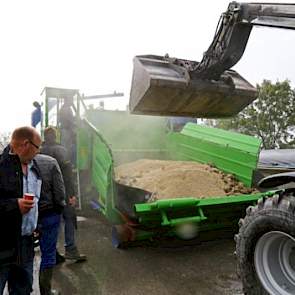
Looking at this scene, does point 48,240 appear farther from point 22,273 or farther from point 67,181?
point 67,181

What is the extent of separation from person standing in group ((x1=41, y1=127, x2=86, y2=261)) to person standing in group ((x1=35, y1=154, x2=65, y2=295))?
883 millimetres

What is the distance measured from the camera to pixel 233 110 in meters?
4.84

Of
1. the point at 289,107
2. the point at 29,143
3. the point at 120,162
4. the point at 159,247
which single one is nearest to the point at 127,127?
the point at 120,162

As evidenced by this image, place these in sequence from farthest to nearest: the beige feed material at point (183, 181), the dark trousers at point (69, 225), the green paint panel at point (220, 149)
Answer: the green paint panel at point (220, 149)
the beige feed material at point (183, 181)
the dark trousers at point (69, 225)

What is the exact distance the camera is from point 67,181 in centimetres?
430

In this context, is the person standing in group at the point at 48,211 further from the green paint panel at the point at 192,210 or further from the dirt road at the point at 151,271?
the green paint panel at the point at 192,210

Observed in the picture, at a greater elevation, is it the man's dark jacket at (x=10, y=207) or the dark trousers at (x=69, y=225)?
the man's dark jacket at (x=10, y=207)

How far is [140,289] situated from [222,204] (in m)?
1.39

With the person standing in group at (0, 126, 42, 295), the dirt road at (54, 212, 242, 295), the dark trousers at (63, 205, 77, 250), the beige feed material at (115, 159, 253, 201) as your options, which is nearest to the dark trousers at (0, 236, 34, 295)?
the person standing in group at (0, 126, 42, 295)

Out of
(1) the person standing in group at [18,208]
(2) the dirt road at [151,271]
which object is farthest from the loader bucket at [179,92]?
(1) the person standing in group at [18,208]

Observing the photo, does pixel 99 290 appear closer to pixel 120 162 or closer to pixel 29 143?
pixel 29 143

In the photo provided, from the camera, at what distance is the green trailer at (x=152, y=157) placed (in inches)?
175

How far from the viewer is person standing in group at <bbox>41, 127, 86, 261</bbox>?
14.2 feet

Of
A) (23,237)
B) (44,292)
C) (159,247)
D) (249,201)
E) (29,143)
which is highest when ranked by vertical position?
(29,143)
